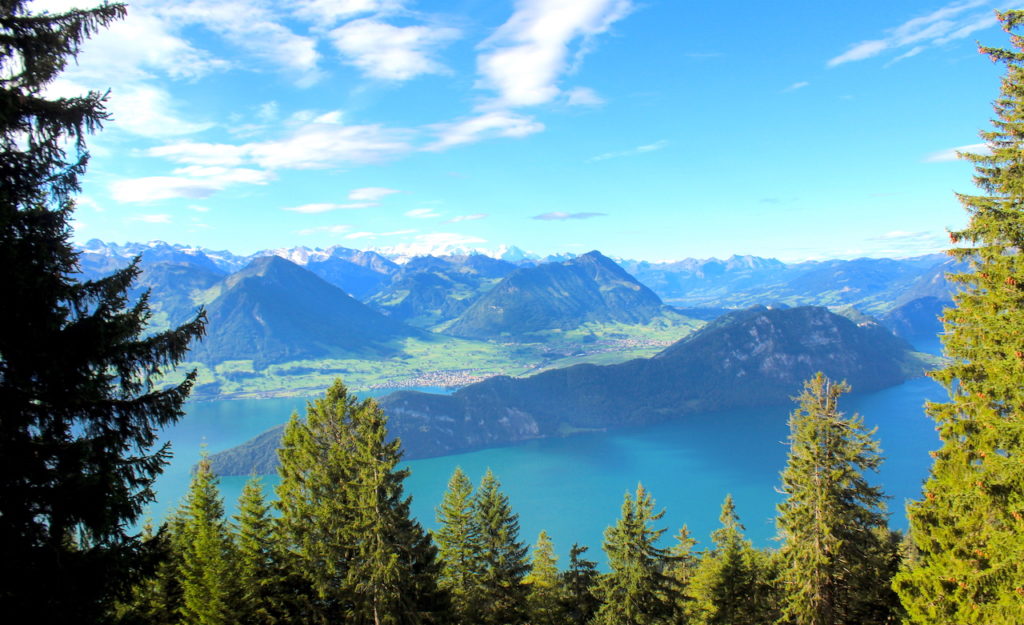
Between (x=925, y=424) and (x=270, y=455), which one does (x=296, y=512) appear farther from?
(x=925, y=424)

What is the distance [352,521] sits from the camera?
17703mm

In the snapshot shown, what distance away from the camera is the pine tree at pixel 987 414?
1027 centimetres

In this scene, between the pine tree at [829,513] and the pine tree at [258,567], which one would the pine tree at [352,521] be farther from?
the pine tree at [829,513]

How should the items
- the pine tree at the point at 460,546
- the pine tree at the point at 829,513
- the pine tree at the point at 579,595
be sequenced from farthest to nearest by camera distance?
1. the pine tree at the point at 579,595
2. the pine tree at the point at 460,546
3. the pine tree at the point at 829,513

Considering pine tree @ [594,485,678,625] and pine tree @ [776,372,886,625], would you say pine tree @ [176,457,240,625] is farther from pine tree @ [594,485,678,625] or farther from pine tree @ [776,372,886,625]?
pine tree @ [776,372,886,625]

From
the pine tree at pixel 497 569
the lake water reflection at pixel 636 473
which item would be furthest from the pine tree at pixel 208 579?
the lake water reflection at pixel 636 473

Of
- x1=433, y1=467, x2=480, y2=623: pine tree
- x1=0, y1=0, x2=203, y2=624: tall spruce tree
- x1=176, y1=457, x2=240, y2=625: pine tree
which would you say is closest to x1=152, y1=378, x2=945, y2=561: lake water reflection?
x1=433, y1=467, x2=480, y2=623: pine tree

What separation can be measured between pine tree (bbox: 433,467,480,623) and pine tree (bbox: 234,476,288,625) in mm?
7435

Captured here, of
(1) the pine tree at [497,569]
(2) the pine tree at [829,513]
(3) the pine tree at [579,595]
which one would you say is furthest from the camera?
(3) the pine tree at [579,595]

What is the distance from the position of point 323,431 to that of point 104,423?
11.3 meters

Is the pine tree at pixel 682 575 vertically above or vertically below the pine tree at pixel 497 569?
below

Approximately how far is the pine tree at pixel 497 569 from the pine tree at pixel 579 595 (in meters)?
4.05

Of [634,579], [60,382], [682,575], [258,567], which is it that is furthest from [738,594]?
[60,382]

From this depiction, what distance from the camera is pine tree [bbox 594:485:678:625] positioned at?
899 inches
